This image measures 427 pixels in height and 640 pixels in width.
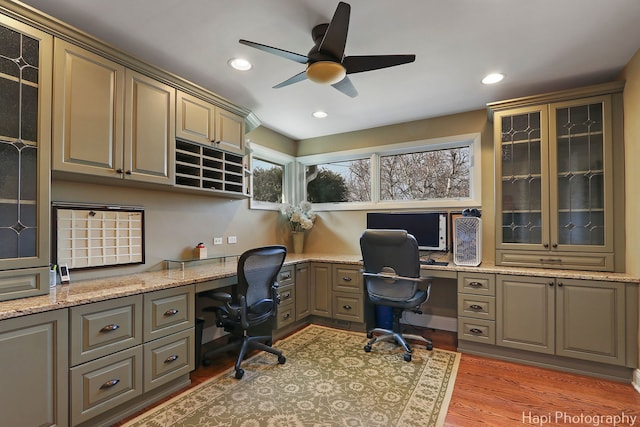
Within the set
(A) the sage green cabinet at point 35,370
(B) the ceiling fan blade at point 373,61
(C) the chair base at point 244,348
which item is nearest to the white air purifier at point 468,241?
(B) the ceiling fan blade at point 373,61

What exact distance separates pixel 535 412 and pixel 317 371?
1.53m

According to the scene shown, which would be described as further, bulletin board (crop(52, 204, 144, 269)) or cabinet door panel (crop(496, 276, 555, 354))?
cabinet door panel (crop(496, 276, 555, 354))

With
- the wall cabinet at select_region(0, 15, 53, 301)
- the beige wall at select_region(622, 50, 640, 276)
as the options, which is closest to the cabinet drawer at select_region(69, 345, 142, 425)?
the wall cabinet at select_region(0, 15, 53, 301)

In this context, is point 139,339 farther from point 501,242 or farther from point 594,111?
point 594,111

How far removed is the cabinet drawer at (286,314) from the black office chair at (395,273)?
0.87 m

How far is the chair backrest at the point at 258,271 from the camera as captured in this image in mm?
2479

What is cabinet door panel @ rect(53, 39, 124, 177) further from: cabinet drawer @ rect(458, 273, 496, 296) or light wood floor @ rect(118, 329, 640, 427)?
cabinet drawer @ rect(458, 273, 496, 296)

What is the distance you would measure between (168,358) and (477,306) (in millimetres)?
2649

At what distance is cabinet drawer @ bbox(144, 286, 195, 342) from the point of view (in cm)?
207

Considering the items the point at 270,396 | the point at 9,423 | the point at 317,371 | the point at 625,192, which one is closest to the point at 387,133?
the point at 625,192

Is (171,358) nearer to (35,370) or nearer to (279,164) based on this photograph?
(35,370)

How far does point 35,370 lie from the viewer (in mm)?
1568

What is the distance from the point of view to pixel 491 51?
2324 mm

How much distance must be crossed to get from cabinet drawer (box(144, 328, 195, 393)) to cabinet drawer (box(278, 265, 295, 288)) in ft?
3.56
